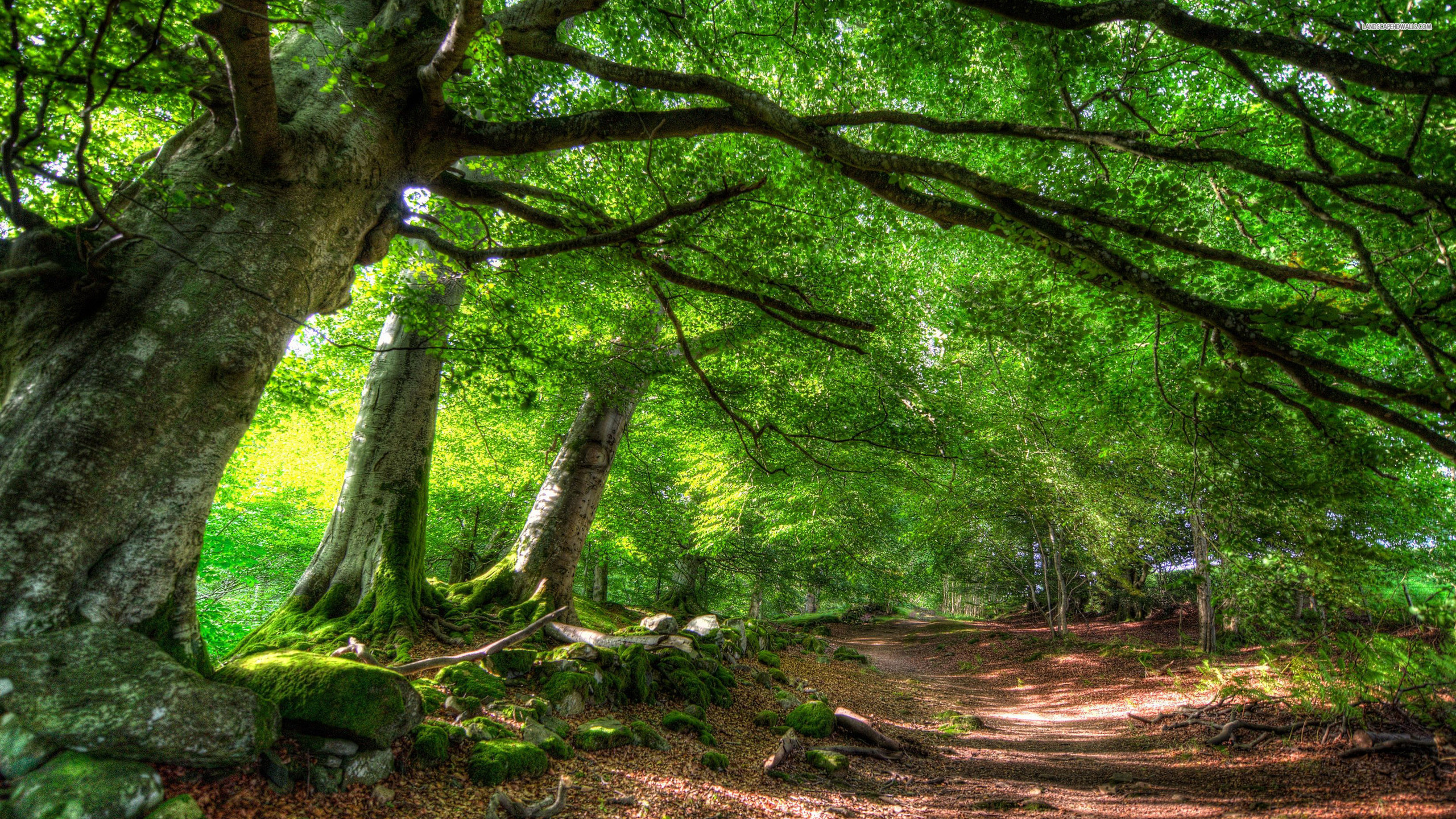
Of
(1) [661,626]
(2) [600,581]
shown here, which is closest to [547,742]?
(1) [661,626]

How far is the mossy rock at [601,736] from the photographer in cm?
523

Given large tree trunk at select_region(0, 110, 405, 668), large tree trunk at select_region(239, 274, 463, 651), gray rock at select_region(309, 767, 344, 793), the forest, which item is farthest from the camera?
large tree trunk at select_region(239, 274, 463, 651)

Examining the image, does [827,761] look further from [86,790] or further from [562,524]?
[86,790]

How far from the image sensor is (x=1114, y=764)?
21.6ft

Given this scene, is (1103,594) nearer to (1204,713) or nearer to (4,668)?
(1204,713)

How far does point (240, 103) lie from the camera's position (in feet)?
10.4

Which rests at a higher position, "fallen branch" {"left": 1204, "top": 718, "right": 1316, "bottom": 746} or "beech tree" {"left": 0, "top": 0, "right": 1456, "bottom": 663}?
"beech tree" {"left": 0, "top": 0, "right": 1456, "bottom": 663}

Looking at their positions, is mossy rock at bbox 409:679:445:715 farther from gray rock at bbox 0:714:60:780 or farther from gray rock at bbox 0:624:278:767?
gray rock at bbox 0:714:60:780

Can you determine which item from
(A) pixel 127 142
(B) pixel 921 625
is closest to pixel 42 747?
(A) pixel 127 142

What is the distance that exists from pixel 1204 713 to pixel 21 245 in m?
11.9

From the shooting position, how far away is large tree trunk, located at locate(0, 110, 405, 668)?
8.90 ft

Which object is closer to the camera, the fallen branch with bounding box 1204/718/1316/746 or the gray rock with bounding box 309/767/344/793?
the gray rock with bounding box 309/767/344/793

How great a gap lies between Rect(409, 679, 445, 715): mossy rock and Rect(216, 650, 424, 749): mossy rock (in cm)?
83

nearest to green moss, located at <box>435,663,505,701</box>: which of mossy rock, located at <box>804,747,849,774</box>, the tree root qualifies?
the tree root
